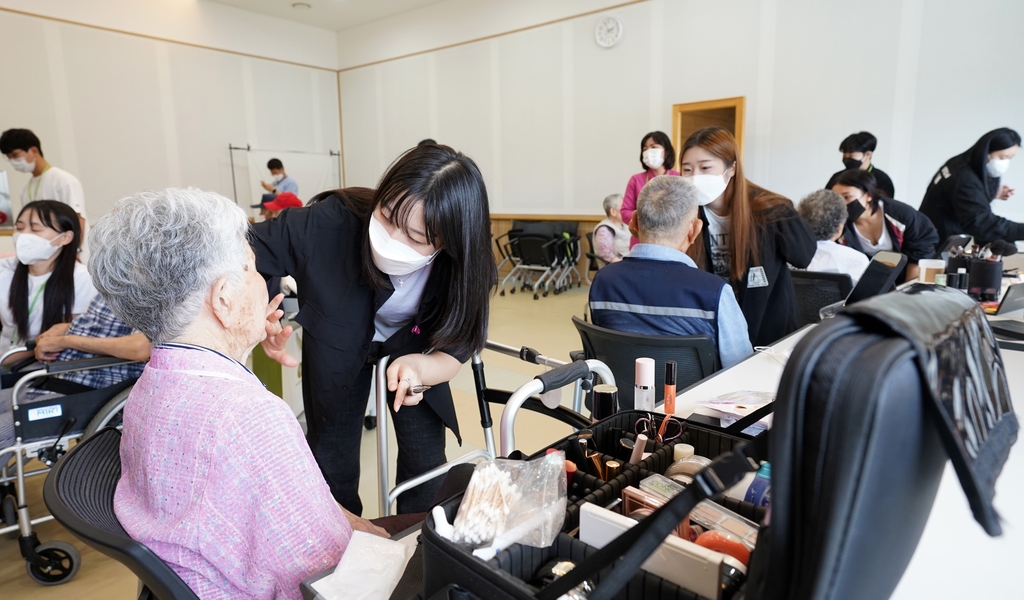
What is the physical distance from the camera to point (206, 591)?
831 mm

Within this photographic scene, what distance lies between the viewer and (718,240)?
238 centimetres

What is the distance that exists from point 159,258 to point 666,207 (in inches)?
56.2

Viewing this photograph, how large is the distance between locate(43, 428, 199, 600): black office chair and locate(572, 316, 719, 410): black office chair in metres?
1.15

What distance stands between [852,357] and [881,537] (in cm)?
17

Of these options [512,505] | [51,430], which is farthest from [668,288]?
[51,430]

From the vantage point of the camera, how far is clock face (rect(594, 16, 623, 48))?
282 inches

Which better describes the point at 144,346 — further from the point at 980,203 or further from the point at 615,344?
the point at 980,203

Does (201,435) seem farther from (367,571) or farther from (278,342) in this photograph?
(278,342)

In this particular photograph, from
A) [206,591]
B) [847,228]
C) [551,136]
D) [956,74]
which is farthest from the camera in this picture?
[551,136]

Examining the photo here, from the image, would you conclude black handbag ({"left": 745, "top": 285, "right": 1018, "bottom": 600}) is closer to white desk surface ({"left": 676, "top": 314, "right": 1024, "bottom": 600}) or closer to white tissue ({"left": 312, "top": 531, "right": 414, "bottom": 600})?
white desk surface ({"left": 676, "top": 314, "right": 1024, "bottom": 600})

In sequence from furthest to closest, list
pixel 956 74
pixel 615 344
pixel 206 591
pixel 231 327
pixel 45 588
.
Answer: pixel 956 74, pixel 45 588, pixel 615 344, pixel 231 327, pixel 206 591

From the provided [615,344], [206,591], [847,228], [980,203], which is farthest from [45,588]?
[980,203]

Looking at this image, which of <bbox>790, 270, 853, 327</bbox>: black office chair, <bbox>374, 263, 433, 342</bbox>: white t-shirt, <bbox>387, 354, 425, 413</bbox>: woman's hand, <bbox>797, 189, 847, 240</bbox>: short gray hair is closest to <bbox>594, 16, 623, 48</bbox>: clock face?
<bbox>797, 189, 847, 240</bbox>: short gray hair

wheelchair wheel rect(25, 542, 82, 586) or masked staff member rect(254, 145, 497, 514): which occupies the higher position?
masked staff member rect(254, 145, 497, 514)
